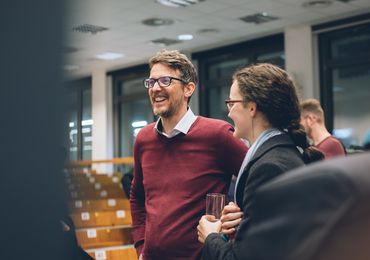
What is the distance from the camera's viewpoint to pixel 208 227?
155 centimetres

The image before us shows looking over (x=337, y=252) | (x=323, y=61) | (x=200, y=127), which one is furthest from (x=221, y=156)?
(x=323, y=61)

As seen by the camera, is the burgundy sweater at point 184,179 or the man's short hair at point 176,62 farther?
the man's short hair at point 176,62

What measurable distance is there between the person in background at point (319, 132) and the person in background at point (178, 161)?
1459 millimetres

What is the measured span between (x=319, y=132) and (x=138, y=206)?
1.70 meters

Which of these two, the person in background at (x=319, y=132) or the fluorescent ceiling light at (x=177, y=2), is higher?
the fluorescent ceiling light at (x=177, y=2)

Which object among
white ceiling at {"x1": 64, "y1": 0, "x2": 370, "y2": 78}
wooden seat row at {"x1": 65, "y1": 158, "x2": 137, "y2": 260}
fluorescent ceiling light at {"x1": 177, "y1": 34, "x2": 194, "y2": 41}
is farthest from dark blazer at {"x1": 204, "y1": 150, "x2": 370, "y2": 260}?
fluorescent ceiling light at {"x1": 177, "y1": 34, "x2": 194, "y2": 41}

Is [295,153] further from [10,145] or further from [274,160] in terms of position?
[10,145]

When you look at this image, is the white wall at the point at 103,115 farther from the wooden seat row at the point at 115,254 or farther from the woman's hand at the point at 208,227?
the woman's hand at the point at 208,227

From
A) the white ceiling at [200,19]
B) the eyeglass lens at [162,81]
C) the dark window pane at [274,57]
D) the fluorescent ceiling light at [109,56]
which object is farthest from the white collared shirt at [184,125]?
the fluorescent ceiling light at [109,56]

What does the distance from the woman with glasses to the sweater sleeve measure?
2.12 feet

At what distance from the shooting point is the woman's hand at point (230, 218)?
1.49 m

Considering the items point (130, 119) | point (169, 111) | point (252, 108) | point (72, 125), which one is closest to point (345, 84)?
point (130, 119)

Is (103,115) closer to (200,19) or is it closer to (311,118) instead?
(200,19)

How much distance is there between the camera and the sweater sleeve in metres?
2.17
